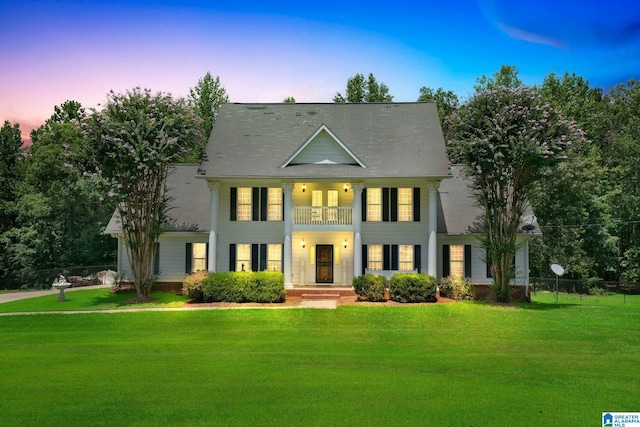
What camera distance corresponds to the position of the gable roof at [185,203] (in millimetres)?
32094

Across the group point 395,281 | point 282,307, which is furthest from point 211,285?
point 395,281

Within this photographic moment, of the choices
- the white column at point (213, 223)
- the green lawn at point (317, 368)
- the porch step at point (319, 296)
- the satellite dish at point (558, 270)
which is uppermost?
the white column at point (213, 223)

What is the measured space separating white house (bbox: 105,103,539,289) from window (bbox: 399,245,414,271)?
5 cm

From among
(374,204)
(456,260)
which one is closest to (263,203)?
(374,204)

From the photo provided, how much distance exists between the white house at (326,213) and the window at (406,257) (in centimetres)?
5

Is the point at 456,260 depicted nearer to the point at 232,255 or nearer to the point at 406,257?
the point at 406,257

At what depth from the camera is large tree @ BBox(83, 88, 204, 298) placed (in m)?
27.0

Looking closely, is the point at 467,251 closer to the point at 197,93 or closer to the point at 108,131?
Result: the point at 108,131

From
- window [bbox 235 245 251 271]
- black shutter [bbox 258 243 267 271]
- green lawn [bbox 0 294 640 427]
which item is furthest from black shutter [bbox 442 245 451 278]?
window [bbox 235 245 251 271]

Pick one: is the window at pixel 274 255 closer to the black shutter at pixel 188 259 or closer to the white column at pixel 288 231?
the white column at pixel 288 231

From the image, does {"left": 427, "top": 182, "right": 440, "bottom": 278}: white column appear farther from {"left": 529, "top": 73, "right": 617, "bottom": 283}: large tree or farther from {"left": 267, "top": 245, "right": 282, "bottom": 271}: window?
{"left": 529, "top": 73, "right": 617, "bottom": 283}: large tree

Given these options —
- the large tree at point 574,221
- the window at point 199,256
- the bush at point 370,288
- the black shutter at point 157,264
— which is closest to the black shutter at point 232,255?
the window at point 199,256

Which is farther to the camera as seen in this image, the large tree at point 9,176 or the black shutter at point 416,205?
the large tree at point 9,176

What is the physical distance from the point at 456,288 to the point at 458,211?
213 inches
